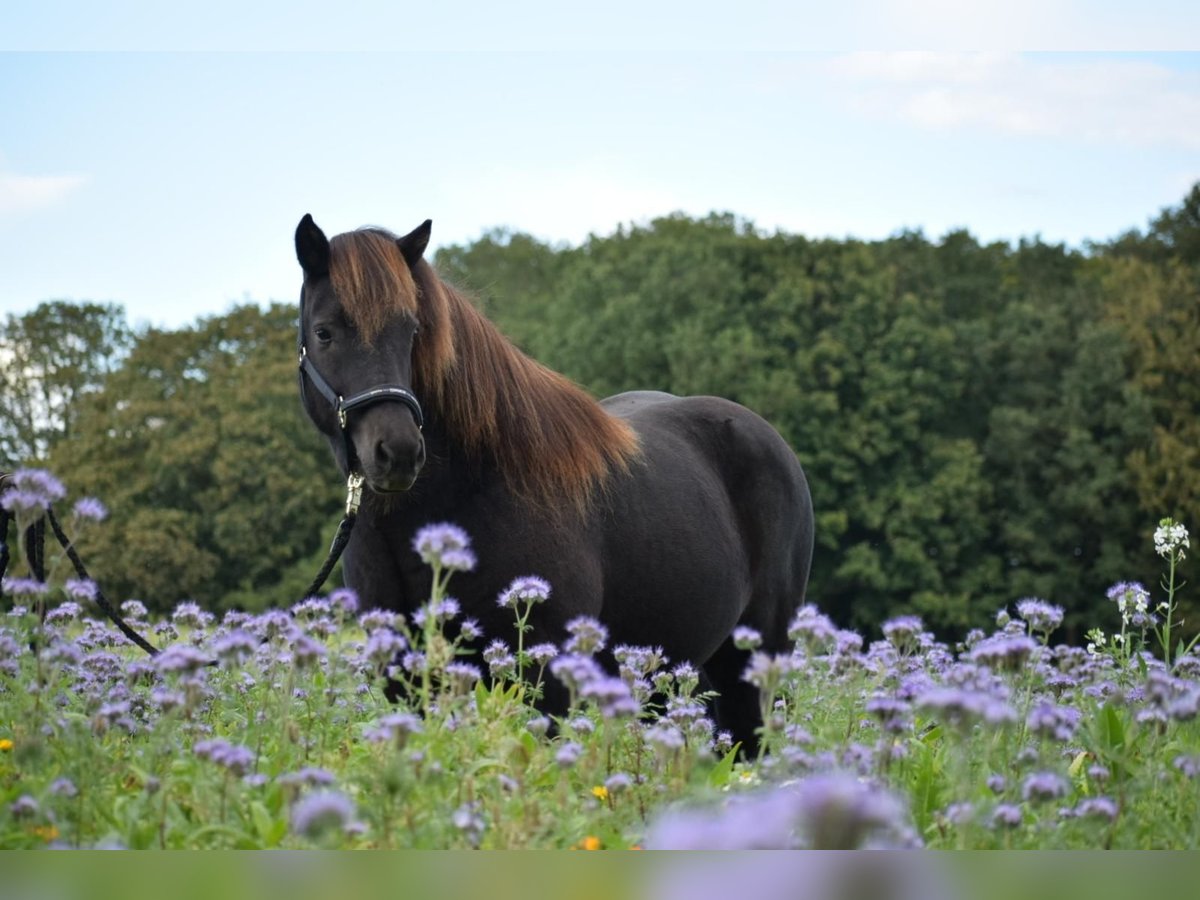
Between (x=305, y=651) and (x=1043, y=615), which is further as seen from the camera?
(x=1043, y=615)

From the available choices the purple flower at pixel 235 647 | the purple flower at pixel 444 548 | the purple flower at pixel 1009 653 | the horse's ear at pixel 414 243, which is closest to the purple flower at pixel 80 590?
the purple flower at pixel 235 647

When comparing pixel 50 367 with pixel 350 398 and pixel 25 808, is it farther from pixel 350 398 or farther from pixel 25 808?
pixel 25 808

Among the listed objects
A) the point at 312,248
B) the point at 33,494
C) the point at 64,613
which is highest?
the point at 312,248

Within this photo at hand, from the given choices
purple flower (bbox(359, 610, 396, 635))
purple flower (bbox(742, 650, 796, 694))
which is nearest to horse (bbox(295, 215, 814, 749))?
purple flower (bbox(359, 610, 396, 635))

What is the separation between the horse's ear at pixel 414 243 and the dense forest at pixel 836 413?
3317 centimetres

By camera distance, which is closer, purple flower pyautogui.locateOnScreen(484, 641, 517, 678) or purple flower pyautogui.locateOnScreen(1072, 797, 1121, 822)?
→ purple flower pyautogui.locateOnScreen(1072, 797, 1121, 822)

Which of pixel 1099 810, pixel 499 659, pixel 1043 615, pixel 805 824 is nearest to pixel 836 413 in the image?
pixel 1043 615

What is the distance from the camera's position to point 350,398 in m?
5.15

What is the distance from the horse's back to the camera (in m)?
7.52

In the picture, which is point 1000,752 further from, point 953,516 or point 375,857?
point 953,516

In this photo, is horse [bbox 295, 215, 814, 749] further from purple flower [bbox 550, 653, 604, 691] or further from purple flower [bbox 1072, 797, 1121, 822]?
purple flower [bbox 1072, 797, 1121, 822]

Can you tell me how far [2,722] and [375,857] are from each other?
262cm

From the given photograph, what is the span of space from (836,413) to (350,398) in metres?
37.9

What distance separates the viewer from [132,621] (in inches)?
252
